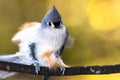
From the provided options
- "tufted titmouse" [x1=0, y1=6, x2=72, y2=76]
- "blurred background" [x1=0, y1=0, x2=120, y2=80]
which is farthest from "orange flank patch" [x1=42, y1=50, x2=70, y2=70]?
"blurred background" [x1=0, y1=0, x2=120, y2=80]

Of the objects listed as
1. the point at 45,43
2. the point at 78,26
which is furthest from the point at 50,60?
the point at 78,26

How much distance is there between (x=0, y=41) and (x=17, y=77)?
36 cm

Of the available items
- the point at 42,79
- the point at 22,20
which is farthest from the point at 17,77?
the point at 22,20

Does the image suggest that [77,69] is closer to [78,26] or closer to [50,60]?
[50,60]

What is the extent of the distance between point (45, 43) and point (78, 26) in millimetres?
297

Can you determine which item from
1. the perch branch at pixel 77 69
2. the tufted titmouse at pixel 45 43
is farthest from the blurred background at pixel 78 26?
the perch branch at pixel 77 69

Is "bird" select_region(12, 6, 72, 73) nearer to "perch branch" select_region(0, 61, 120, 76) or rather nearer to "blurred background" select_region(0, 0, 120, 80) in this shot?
"perch branch" select_region(0, 61, 120, 76)

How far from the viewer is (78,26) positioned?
730mm

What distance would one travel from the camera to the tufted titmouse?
43 cm

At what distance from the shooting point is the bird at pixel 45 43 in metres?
0.43

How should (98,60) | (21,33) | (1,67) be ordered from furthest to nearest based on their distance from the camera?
(98,60) → (21,33) → (1,67)

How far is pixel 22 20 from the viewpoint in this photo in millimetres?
730

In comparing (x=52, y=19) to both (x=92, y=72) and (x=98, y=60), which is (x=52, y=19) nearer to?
(x=92, y=72)

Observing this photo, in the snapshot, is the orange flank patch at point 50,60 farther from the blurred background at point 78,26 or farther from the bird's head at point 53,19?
the blurred background at point 78,26
